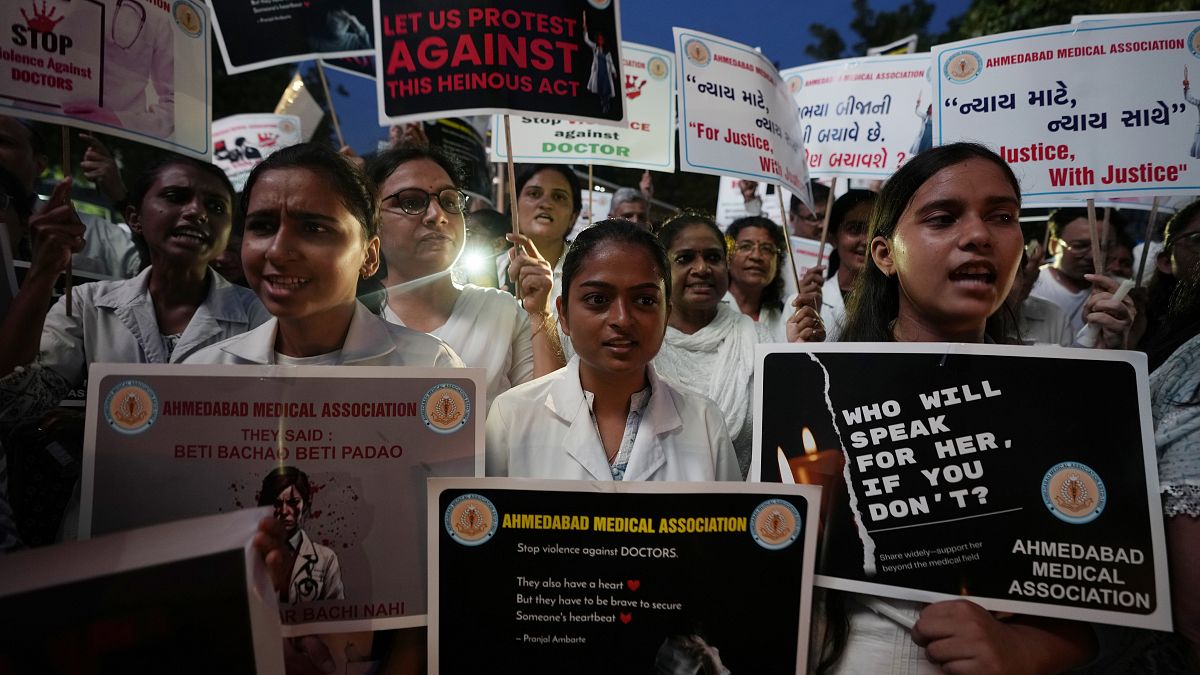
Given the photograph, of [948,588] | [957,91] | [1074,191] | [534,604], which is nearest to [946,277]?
[948,588]

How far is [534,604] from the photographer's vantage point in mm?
1638

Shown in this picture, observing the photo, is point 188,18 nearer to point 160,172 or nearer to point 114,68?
point 114,68

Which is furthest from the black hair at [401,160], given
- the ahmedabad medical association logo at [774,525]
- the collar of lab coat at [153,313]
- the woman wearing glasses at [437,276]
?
the ahmedabad medical association logo at [774,525]

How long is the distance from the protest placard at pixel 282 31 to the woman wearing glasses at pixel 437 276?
918 millimetres

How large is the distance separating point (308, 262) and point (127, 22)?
3.92 feet

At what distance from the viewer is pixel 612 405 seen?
2.15m

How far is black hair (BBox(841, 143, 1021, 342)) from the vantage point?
→ 1960mm

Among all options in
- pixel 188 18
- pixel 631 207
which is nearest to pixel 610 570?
pixel 188 18

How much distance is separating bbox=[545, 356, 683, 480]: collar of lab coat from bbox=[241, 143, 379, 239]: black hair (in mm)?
650

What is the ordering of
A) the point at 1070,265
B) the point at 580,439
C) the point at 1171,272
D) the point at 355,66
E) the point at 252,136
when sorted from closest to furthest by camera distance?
the point at 580,439 → the point at 1171,272 → the point at 1070,265 → the point at 355,66 → the point at 252,136

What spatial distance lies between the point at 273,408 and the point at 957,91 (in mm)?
2873

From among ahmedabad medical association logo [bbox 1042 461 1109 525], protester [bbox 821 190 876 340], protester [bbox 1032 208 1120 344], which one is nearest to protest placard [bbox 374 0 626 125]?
ahmedabad medical association logo [bbox 1042 461 1109 525]

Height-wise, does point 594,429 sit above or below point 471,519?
above

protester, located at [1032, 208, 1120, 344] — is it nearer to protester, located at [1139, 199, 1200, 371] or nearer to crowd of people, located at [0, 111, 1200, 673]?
protester, located at [1139, 199, 1200, 371]
